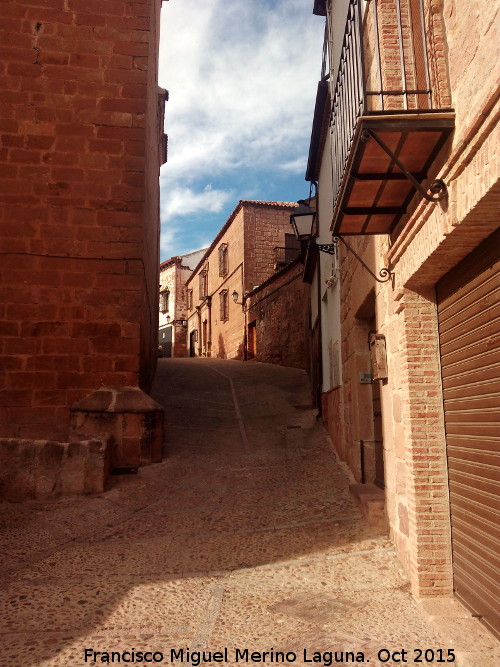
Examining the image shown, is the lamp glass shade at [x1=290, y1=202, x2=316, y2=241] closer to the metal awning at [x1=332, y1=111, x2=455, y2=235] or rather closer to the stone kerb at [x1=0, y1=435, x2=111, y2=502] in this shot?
the metal awning at [x1=332, y1=111, x2=455, y2=235]

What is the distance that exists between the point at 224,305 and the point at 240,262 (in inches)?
128

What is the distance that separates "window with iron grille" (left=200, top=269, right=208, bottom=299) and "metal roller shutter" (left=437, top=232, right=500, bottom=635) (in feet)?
93.6

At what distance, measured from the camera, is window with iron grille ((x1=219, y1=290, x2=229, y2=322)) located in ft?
89.1

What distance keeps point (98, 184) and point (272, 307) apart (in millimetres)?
12388

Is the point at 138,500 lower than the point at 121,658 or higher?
higher

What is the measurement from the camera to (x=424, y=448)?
3580mm

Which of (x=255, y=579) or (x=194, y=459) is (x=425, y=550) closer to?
(x=255, y=579)

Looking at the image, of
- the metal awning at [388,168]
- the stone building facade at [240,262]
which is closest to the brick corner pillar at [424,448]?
the metal awning at [388,168]

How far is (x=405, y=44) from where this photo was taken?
3.71 m

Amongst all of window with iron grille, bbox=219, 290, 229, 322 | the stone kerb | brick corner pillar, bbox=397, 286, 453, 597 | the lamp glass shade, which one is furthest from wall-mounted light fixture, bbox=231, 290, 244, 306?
brick corner pillar, bbox=397, 286, 453, 597

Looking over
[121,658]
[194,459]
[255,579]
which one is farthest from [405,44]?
[194,459]

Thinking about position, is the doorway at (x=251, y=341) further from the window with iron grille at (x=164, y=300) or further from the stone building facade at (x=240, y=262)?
the window with iron grille at (x=164, y=300)

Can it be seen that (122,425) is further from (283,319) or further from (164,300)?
(164,300)

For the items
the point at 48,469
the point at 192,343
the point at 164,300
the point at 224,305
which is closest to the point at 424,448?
the point at 48,469
